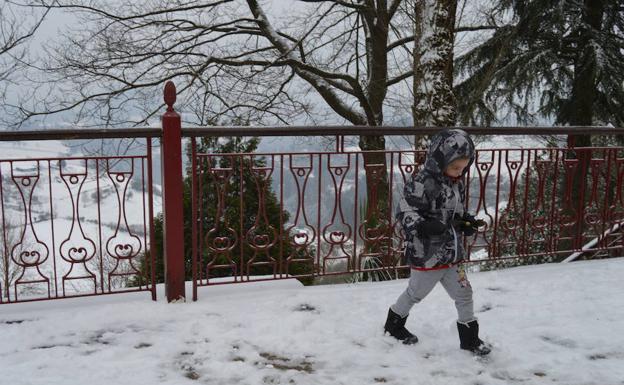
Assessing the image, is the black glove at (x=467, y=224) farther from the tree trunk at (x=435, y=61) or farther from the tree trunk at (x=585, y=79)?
the tree trunk at (x=585, y=79)

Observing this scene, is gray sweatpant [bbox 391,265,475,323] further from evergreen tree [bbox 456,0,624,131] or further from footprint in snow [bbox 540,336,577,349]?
evergreen tree [bbox 456,0,624,131]

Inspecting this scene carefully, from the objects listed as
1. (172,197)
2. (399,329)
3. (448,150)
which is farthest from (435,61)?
(399,329)

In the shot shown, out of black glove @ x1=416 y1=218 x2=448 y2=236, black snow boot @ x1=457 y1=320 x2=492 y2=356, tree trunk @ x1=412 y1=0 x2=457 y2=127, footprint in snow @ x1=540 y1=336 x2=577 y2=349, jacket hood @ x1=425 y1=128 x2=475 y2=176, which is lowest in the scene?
footprint in snow @ x1=540 y1=336 x2=577 y2=349

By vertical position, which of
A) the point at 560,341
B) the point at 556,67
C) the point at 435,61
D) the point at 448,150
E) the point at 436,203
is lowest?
the point at 560,341

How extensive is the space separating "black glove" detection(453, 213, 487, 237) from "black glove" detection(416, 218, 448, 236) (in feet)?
0.49

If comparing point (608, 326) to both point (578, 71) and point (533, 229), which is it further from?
point (578, 71)

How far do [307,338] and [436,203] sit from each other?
1121 mm

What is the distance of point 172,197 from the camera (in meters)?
3.56

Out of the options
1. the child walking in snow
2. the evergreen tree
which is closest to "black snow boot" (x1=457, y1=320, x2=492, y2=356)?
the child walking in snow

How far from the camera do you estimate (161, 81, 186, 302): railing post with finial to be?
346 cm

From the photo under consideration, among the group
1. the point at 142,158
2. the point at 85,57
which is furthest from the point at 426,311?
the point at 85,57

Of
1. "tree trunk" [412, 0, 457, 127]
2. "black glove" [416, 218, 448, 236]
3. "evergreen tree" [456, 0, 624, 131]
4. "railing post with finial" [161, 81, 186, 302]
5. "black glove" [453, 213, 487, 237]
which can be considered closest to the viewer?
"black glove" [416, 218, 448, 236]

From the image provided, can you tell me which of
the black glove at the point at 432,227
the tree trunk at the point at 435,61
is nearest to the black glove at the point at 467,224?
the black glove at the point at 432,227

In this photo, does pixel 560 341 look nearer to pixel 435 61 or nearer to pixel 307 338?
pixel 307 338
